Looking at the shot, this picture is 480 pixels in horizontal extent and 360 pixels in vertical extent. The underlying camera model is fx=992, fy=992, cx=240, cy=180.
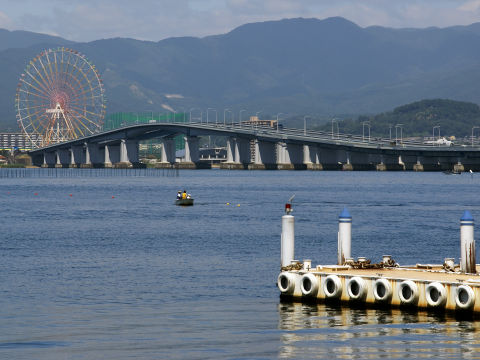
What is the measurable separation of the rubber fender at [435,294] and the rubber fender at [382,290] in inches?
55.6

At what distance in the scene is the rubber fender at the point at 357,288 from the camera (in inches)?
1326

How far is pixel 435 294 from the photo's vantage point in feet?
105

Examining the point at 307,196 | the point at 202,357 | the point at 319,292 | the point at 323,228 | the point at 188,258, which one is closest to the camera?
the point at 202,357

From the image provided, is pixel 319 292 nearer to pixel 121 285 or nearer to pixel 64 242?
pixel 121 285

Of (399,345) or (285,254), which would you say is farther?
(285,254)

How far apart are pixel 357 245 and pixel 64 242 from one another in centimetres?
1807

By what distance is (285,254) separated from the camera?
3703 cm

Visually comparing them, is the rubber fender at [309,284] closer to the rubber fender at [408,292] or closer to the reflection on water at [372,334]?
the reflection on water at [372,334]

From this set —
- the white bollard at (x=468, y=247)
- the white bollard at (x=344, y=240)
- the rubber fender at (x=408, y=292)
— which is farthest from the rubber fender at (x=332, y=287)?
the white bollard at (x=468, y=247)

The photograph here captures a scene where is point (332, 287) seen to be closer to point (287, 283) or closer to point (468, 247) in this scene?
point (287, 283)

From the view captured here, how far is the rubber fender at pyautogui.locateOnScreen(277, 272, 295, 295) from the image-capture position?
118 feet

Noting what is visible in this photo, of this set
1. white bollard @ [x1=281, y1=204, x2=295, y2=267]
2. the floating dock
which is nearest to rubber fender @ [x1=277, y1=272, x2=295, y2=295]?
the floating dock

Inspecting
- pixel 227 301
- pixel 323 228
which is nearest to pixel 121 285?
pixel 227 301

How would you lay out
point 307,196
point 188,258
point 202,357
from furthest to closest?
point 307,196 < point 188,258 < point 202,357
